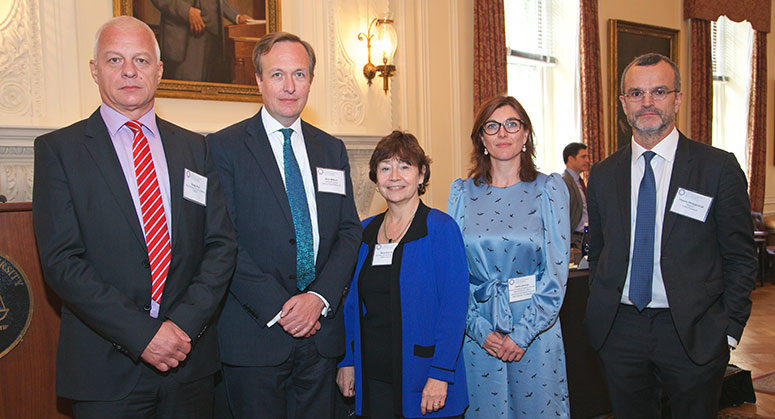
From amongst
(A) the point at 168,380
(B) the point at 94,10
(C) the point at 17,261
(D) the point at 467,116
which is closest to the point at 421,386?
(A) the point at 168,380

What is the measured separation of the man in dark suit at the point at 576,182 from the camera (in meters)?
6.40

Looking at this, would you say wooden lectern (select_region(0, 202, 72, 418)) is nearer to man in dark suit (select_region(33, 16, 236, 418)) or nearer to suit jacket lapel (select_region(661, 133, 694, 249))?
man in dark suit (select_region(33, 16, 236, 418))

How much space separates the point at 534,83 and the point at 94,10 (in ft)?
16.7

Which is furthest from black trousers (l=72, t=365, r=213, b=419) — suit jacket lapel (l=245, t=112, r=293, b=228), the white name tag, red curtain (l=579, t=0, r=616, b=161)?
red curtain (l=579, t=0, r=616, b=161)

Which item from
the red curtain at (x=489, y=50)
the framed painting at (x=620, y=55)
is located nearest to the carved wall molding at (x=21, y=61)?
the red curtain at (x=489, y=50)

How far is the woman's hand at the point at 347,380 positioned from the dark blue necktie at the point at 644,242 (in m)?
1.10

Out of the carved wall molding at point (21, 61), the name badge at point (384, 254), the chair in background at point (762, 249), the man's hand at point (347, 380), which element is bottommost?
the chair in background at point (762, 249)

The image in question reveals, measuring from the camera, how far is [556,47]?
7527 mm

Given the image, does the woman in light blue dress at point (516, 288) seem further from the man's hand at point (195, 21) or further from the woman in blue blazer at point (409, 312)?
the man's hand at point (195, 21)

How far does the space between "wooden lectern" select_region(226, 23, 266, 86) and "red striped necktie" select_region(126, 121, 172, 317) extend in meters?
2.84

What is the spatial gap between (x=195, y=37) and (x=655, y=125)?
343 cm

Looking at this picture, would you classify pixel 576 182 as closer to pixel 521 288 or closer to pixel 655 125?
pixel 655 125

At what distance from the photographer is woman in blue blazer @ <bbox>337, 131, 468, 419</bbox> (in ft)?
6.95

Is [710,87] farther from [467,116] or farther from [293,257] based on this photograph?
[293,257]
